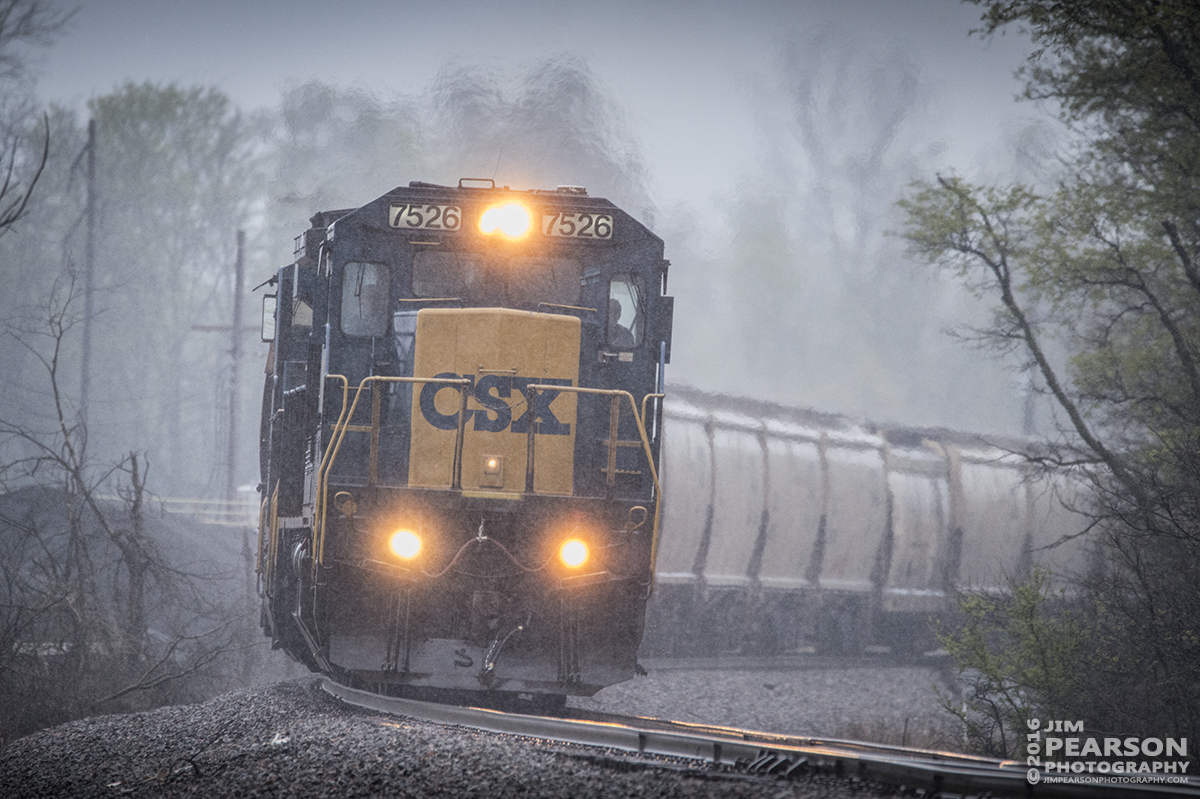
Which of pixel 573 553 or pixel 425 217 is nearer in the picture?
pixel 573 553

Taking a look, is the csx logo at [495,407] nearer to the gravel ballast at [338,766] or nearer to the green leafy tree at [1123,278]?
the gravel ballast at [338,766]

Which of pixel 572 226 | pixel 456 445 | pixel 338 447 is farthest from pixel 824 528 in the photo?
pixel 338 447

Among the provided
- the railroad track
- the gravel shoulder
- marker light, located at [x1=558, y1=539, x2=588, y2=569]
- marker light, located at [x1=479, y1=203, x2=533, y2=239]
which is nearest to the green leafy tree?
the gravel shoulder

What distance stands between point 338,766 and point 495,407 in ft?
9.90

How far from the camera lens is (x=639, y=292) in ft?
25.6

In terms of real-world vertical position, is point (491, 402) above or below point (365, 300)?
below

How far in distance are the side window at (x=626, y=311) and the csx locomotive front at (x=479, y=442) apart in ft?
0.06

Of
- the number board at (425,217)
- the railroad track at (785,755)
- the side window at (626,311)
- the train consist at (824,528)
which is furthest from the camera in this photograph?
the train consist at (824,528)

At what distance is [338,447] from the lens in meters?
6.87

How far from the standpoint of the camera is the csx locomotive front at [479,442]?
6777 mm

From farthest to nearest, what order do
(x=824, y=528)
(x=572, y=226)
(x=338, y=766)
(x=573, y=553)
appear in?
(x=824, y=528), (x=572, y=226), (x=573, y=553), (x=338, y=766)

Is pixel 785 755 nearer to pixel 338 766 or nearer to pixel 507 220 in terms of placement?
pixel 338 766

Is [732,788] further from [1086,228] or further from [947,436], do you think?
[947,436]

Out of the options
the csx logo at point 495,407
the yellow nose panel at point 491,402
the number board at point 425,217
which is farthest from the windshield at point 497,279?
the csx logo at point 495,407
